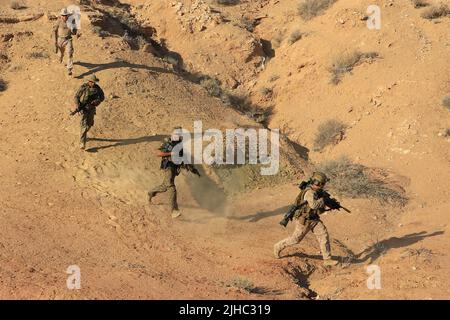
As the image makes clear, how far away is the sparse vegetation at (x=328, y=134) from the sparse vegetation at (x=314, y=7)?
19.0ft

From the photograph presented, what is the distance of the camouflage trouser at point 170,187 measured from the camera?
30.7ft

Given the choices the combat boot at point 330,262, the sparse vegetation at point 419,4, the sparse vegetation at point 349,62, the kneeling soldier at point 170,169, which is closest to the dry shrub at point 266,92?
the sparse vegetation at point 349,62

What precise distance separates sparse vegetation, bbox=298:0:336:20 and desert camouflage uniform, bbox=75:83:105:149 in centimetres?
1067

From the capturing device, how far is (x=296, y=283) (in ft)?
26.1

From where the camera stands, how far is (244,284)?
7.36 meters

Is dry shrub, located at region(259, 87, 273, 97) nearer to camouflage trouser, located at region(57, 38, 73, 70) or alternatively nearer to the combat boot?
camouflage trouser, located at region(57, 38, 73, 70)

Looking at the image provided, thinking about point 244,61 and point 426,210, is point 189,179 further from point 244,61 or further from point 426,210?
point 244,61

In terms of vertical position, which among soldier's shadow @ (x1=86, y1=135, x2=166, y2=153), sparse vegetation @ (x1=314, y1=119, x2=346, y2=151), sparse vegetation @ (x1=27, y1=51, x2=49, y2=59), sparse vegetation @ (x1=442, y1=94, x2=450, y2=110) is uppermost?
sparse vegetation @ (x1=27, y1=51, x2=49, y2=59)

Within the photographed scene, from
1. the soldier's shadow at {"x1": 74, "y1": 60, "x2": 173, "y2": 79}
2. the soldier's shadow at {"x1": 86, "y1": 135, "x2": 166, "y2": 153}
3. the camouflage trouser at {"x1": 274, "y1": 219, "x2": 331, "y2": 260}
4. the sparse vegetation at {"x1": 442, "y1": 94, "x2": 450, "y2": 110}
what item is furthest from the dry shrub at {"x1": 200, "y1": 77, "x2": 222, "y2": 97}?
the camouflage trouser at {"x1": 274, "y1": 219, "x2": 331, "y2": 260}

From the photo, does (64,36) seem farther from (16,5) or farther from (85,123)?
(16,5)

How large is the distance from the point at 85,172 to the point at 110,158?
631mm

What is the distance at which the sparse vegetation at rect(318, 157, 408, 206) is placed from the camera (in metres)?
11.4

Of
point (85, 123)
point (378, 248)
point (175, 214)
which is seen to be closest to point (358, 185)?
point (378, 248)

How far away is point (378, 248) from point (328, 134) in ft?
19.7
